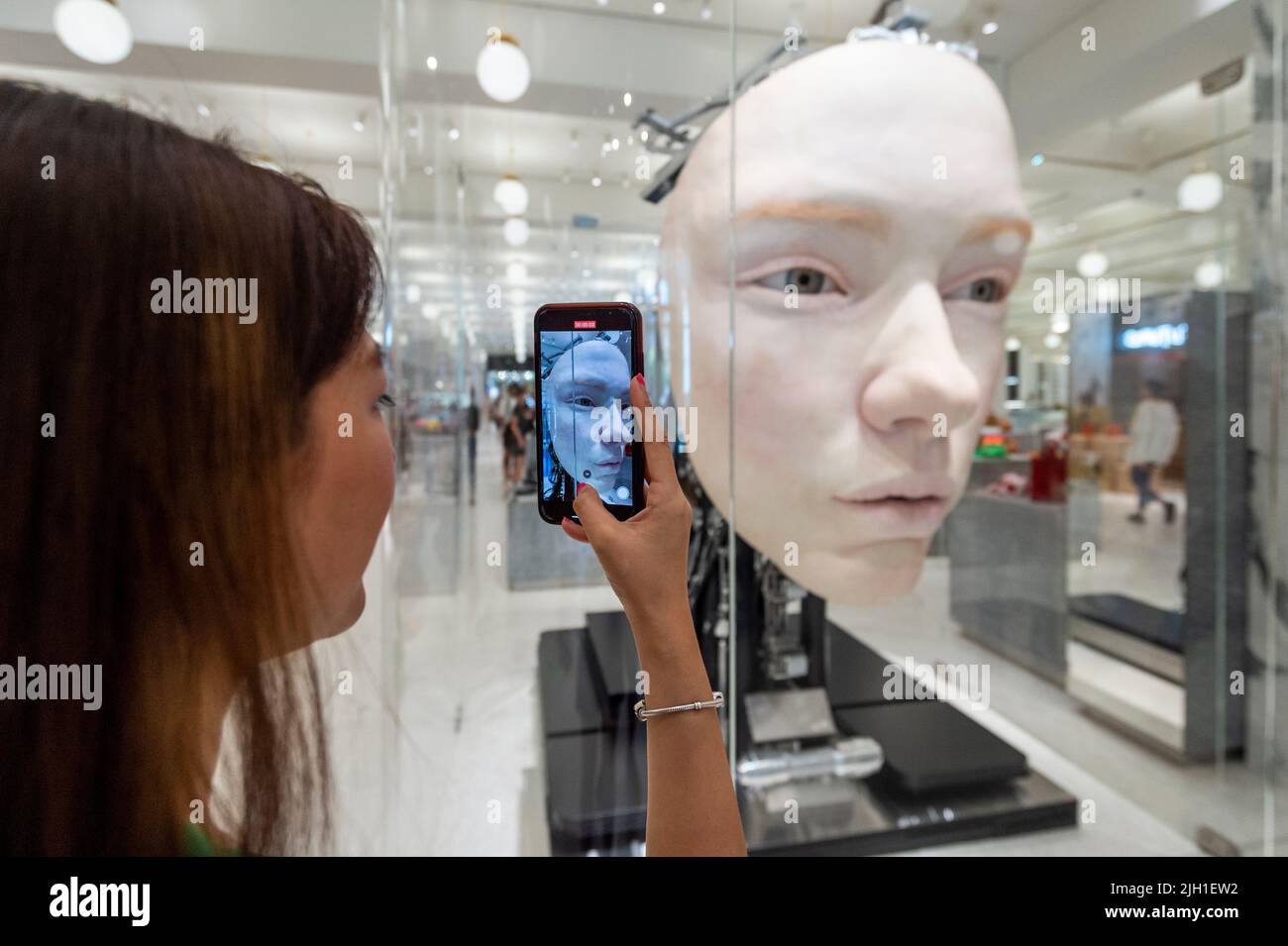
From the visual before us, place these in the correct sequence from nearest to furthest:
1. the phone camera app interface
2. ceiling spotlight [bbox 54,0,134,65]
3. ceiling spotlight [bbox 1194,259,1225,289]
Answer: the phone camera app interface
ceiling spotlight [bbox 54,0,134,65]
ceiling spotlight [bbox 1194,259,1225,289]

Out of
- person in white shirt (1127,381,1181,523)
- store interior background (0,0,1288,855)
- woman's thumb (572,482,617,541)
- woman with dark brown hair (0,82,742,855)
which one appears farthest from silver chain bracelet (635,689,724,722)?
person in white shirt (1127,381,1181,523)

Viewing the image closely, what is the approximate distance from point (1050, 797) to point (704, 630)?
862mm

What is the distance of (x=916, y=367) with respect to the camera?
42.4 inches

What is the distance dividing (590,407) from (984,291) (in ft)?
3.04

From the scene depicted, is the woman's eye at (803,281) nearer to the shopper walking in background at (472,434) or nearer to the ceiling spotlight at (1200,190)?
the shopper walking in background at (472,434)

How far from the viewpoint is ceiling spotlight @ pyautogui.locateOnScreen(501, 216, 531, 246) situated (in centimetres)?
123

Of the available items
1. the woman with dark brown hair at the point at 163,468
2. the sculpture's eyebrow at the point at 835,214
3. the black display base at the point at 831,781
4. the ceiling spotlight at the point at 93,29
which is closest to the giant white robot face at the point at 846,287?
the sculpture's eyebrow at the point at 835,214

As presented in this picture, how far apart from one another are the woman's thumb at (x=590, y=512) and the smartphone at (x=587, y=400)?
22mm

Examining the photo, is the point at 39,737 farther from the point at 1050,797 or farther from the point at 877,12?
the point at 1050,797

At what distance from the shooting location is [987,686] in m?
1.43

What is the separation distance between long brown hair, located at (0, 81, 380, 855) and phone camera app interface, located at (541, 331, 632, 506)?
182 millimetres

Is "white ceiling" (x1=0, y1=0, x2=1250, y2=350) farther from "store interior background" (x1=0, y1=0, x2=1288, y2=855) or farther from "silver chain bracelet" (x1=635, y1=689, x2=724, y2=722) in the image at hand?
"silver chain bracelet" (x1=635, y1=689, x2=724, y2=722)

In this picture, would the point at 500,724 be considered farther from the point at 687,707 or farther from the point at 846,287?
the point at 846,287
